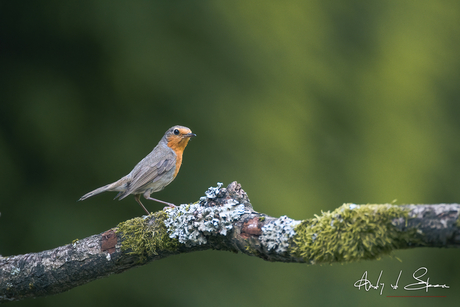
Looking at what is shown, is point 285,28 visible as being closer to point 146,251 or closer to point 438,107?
point 438,107

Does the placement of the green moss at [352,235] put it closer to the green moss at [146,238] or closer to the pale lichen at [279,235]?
the pale lichen at [279,235]

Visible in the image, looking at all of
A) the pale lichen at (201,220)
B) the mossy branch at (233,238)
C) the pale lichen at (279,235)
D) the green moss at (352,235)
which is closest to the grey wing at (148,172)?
the mossy branch at (233,238)

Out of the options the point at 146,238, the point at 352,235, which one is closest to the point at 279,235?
the point at 352,235

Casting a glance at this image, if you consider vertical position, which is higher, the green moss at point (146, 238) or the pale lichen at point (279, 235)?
the pale lichen at point (279, 235)

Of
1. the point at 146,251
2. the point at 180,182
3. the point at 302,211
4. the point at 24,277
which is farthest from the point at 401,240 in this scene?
the point at 180,182

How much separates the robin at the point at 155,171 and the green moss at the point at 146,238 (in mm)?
1203

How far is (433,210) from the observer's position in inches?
66.6

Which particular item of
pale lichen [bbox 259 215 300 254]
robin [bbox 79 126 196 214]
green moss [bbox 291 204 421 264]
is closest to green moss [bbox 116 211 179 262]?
pale lichen [bbox 259 215 300 254]

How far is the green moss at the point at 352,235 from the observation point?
1.82 m

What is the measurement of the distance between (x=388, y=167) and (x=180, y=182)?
2.93 m

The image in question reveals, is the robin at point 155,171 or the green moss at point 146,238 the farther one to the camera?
the robin at point 155,171

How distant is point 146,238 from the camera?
294 cm

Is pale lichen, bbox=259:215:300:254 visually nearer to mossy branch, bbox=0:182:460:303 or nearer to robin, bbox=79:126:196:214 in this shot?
mossy branch, bbox=0:182:460:303

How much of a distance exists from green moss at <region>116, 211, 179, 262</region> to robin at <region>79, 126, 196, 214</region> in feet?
3.95
